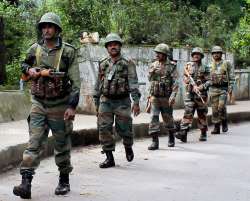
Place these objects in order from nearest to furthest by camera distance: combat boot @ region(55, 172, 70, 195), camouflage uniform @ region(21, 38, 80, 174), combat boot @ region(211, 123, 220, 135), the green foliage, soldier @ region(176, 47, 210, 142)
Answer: camouflage uniform @ region(21, 38, 80, 174) → combat boot @ region(55, 172, 70, 195) → soldier @ region(176, 47, 210, 142) → combat boot @ region(211, 123, 220, 135) → the green foliage

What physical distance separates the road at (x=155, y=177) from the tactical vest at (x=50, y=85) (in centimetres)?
107

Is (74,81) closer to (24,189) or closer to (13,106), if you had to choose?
(24,189)

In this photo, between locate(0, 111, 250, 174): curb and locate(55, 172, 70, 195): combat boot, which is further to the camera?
locate(0, 111, 250, 174): curb

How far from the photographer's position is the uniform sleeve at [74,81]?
21.7 ft

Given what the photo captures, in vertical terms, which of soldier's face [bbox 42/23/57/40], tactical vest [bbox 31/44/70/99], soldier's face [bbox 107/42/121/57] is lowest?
tactical vest [bbox 31/44/70/99]

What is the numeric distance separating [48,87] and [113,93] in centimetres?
232

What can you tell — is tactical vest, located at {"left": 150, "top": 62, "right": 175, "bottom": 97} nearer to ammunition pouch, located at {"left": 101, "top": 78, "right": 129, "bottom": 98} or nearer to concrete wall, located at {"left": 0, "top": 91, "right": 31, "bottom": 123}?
ammunition pouch, located at {"left": 101, "top": 78, "right": 129, "bottom": 98}

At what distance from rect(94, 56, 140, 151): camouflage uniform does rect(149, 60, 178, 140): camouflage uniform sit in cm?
204

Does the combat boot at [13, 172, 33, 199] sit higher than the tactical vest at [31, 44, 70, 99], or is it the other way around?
the tactical vest at [31, 44, 70, 99]

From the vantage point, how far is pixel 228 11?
2903 centimetres

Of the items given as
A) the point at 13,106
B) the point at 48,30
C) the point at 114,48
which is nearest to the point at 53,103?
the point at 48,30

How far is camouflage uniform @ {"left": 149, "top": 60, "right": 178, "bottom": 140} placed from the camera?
1098cm

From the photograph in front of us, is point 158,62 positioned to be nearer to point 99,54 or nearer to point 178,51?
point 99,54

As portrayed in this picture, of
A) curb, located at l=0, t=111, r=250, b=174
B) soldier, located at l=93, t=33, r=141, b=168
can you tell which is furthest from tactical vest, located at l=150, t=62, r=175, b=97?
soldier, located at l=93, t=33, r=141, b=168
